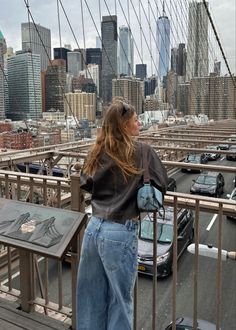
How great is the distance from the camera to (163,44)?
69.6 ft

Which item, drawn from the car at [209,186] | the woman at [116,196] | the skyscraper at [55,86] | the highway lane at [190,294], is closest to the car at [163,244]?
the highway lane at [190,294]

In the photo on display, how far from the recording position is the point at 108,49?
13461 millimetres

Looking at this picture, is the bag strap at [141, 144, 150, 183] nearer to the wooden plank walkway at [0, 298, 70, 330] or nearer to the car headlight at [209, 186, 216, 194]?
the wooden plank walkway at [0, 298, 70, 330]

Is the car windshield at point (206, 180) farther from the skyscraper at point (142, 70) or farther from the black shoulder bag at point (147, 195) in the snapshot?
the black shoulder bag at point (147, 195)

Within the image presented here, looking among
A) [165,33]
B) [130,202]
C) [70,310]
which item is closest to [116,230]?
[130,202]

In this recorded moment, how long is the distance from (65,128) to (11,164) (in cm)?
678

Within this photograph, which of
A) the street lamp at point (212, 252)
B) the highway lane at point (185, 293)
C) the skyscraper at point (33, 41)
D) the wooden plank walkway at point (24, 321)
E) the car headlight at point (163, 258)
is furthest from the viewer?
the skyscraper at point (33, 41)

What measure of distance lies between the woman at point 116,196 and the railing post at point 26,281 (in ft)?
1.99

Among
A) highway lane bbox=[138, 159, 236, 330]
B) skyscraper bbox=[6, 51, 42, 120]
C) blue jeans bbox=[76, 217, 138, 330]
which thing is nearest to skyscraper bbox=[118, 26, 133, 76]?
skyscraper bbox=[6, 51, 42, 120]

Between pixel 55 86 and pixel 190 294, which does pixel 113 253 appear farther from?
pixel 55 86

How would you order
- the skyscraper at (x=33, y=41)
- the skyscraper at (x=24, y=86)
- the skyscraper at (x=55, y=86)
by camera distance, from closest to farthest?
1. the skyscraper at (x=24, y=86)
2. the skyscraper at (x=33, y=41)
3. the skyscraper at (x=55, y=86)

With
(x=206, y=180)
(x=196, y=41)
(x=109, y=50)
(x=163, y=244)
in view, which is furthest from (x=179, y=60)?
(x=163, y=244)

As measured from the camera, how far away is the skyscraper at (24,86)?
27.9ft

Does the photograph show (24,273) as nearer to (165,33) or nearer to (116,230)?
(116,230)
